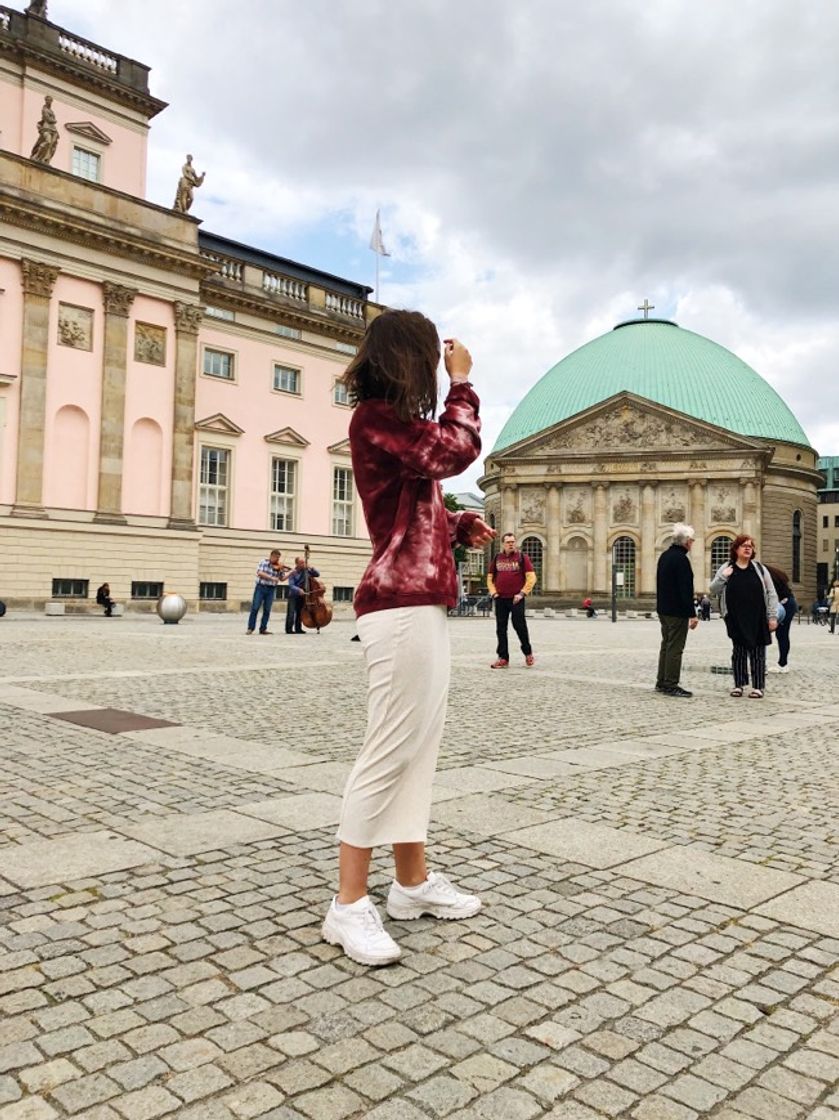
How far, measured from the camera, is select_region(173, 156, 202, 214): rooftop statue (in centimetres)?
3391

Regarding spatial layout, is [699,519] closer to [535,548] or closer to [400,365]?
[535,548]

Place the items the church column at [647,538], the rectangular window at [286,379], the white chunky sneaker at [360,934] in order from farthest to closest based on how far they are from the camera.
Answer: the church column at [647,538], the rectangular window at [286,379], the white chunky sneaker at [360,934]

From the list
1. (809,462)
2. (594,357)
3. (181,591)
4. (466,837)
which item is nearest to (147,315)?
(181,591)

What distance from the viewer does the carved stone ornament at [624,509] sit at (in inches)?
2731

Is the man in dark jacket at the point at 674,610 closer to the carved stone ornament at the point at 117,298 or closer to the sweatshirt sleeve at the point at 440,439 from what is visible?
the sweatshirt sleeve at the point at 440,439

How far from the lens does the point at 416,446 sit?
3.01m

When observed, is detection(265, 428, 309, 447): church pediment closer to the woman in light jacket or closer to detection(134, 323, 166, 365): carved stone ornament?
detection(134, 323, 166, 365): carved stone ornament

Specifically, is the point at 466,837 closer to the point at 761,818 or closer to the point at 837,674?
the point at 761,818

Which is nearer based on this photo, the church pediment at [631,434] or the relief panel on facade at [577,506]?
the church pediment at [631,434]

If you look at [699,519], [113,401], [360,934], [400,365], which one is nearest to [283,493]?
[113,401]

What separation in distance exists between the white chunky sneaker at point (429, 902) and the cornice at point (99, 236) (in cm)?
3057

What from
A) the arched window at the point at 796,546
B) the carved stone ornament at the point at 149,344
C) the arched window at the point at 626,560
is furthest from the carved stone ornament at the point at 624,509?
the carved stone ornament at the point at 149,344

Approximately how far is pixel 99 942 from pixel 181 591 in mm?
30700

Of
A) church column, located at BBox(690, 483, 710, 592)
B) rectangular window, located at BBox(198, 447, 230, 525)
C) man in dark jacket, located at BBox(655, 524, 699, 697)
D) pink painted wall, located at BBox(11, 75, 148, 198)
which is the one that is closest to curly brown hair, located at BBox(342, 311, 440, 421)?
man in dark jacket, located at BBox(655, 524, 699, 697)
